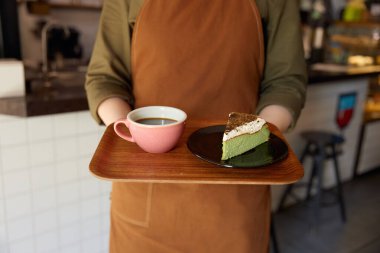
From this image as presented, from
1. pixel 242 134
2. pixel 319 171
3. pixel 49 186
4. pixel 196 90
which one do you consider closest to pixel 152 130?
pixel 242 134

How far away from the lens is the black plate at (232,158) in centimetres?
74

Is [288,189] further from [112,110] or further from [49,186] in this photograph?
[112,110]

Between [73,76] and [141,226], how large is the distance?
1562 mm

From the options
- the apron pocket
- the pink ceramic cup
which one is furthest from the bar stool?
the pink ceramic cup

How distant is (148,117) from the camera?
33.8 inches

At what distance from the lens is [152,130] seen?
2.45 feet

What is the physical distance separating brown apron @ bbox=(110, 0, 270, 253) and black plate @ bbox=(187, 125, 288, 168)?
0.19 meters

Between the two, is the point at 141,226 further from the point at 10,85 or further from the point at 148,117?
the point at 10,85

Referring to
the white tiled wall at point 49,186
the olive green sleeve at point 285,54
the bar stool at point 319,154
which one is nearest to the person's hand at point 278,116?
the olive green sleeve at point 285,54

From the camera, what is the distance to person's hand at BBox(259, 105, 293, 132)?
1.01 metres

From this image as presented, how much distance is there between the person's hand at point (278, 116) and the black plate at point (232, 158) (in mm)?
137

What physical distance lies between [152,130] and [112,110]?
0.28 metres

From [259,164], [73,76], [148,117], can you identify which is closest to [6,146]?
[73,76]

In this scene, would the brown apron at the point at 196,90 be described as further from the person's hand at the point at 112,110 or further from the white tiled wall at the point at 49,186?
the white tiled wall at the point at 49,186
